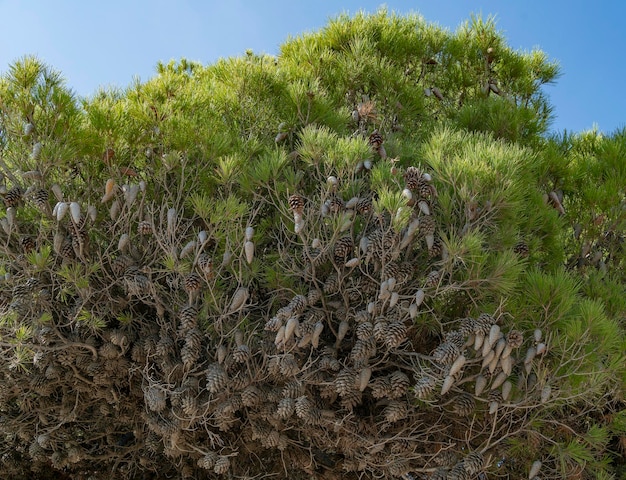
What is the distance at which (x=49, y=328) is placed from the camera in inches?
110

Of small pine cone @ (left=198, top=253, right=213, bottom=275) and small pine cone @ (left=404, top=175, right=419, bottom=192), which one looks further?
small pine cone @ (left=198, top=253, right=213, bottom=275)

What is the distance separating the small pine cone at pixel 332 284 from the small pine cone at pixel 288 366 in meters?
0.28

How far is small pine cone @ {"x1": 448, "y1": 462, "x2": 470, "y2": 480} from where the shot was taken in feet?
8.37

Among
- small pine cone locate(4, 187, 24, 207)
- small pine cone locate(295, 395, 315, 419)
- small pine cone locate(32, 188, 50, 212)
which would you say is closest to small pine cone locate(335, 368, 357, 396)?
small pine cone locate(295, 395, 315, 419)

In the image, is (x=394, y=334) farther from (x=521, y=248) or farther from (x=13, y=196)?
(x=13, y=196)

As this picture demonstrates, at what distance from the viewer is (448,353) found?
2301 mm

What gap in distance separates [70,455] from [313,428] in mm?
1371

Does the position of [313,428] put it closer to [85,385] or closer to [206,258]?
[206,258]

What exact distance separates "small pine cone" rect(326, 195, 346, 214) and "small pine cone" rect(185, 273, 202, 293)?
556mm

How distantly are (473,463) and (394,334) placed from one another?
23.7 inches

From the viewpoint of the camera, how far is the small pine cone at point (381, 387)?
2.54 metres

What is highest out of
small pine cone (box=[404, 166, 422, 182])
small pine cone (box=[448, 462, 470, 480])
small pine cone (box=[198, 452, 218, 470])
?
small pine cone (box=[404, 166, 422, 182])

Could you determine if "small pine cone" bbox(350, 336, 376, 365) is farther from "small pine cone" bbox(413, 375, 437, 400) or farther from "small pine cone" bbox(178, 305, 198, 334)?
"small pine cone" bbox(178, 305, 198, 334)

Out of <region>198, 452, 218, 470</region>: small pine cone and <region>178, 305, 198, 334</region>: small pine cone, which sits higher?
<region>178, 305, 198, 334</region>: small pine cone
